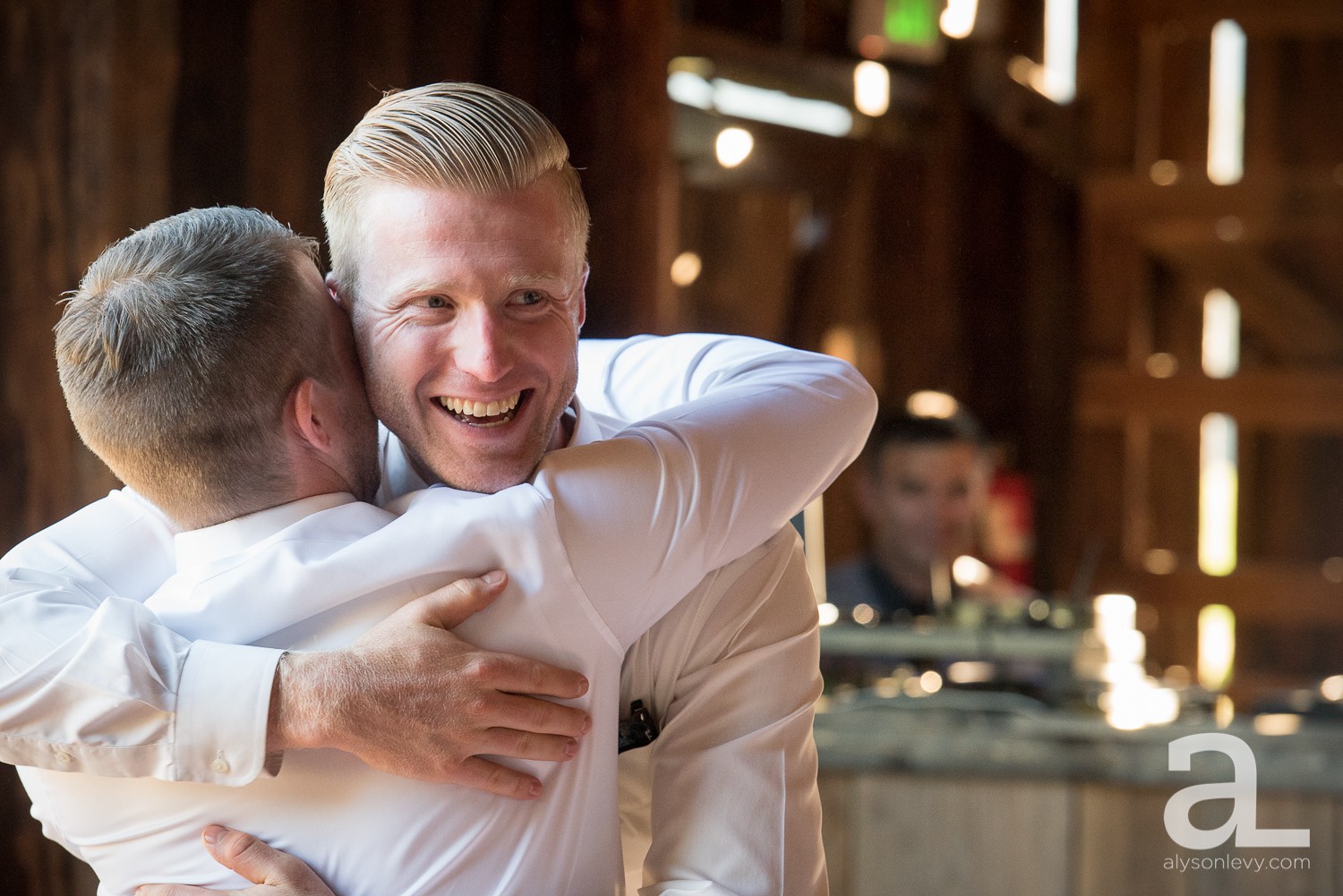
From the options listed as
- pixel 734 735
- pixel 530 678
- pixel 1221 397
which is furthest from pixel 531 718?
pixel 1221 397

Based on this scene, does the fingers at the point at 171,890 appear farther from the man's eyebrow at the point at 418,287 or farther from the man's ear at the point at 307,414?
the man's eyebrow at the point at 418,287

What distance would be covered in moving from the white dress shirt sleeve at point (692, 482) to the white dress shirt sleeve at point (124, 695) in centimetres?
23

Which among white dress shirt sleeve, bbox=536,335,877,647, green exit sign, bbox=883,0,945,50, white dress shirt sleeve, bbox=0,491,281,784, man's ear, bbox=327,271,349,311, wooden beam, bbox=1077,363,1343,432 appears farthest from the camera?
green exit sign, bbox=883,0,945,50

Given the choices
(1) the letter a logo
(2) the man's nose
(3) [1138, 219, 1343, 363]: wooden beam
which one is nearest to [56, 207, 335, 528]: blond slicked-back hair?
(2) the man's nose

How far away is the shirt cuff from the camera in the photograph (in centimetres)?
86

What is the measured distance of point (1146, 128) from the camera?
3.94 m

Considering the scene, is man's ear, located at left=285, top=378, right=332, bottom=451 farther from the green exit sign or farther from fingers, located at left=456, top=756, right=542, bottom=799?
the green exit sign

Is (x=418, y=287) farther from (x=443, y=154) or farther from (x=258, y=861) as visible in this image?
A: (x=258, y=861)

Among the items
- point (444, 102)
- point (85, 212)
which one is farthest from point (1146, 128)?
point (444, 102)

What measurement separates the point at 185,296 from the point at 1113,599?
122 inches

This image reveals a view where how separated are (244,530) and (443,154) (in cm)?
32

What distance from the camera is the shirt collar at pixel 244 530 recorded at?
0.96m

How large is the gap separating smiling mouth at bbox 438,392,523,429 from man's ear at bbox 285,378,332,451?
10cm

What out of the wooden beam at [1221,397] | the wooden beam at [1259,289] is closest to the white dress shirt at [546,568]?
the wooden beam at [1221,397]
